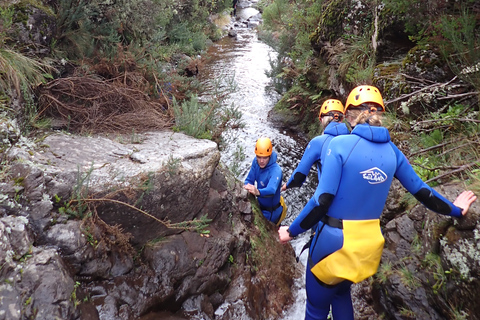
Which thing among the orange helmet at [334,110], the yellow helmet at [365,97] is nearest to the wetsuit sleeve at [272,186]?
the orange helmet at [334,110]

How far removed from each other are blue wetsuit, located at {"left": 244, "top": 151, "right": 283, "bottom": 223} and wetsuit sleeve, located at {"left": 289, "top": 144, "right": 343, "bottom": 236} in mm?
2209

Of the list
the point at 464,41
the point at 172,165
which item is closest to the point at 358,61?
the point at 464,41

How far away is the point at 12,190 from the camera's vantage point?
2781 millimetres

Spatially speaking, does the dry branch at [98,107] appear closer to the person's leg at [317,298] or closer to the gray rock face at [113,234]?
the gray rock face at [113,234]

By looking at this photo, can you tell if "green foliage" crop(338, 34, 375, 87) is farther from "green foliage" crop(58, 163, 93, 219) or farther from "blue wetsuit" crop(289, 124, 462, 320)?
"green foliage" crop(58, 163, 93, 219)

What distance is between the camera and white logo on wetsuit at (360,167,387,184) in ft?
9.57

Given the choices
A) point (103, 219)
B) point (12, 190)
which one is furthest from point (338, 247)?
point (12, 190)

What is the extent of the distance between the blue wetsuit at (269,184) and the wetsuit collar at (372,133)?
2.44 metres

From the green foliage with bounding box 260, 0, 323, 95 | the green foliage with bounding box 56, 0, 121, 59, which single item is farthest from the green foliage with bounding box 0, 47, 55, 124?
the green foliage with bounding box 260, 0, 323, 95

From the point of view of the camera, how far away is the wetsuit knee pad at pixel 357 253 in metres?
2.95

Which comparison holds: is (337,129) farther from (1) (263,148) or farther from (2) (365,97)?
(2) (365,97)

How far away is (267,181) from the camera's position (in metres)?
5.64

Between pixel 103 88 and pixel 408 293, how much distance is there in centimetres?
489

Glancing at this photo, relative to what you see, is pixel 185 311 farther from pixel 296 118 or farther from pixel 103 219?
pixel 296 118
